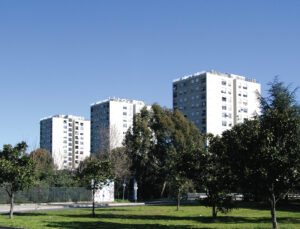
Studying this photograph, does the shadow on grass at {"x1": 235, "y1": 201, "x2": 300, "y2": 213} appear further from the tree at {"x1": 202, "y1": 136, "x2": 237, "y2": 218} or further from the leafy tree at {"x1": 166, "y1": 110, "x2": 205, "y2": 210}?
the tree at {"x1": 202, "y1": 136, "x2": 237, "y2": 218}

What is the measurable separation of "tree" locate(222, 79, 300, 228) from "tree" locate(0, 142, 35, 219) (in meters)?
14.2

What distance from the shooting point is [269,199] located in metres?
19.9

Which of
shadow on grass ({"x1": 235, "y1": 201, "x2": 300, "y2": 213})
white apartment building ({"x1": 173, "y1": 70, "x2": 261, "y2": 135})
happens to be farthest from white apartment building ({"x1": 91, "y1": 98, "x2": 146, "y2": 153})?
shadow on grass ({"x1": 235, "y1": 201, "x2": 300, "y2": 213})

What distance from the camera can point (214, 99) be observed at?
115 metres

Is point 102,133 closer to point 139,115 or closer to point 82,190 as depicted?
point 139,115

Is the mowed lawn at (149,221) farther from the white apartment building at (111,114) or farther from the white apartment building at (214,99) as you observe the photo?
the white apartment building at (111,114)

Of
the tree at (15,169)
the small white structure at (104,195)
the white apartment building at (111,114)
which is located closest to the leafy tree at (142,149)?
the small white structure at (104,195)

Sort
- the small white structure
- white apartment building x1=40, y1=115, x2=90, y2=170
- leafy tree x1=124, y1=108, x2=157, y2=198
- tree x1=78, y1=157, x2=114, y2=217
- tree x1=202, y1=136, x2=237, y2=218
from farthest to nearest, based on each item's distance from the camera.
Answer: white apartment building x1=40, y1=115, x2=90, y2=170 < leafy tree x1=124, y1=108, x2=157, y2=198 < the small white structure < tree x1=78, y1=157, x2=114, y2=217 < tree x1=202, y1=136, x2=237, y2=218

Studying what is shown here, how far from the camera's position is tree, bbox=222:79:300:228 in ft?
62.4

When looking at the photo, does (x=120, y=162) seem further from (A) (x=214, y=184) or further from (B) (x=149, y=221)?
(B) (x=149, y=221)

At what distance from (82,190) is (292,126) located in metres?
44.1

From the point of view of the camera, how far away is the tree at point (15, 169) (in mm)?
26719

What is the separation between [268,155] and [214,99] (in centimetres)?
9722

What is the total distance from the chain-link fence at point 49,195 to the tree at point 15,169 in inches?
1029
